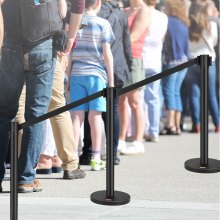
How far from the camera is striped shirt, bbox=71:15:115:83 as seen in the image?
8984 mm

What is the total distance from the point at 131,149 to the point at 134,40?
1.16 m

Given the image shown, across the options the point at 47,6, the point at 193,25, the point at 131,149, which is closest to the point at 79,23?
the point at 47,6

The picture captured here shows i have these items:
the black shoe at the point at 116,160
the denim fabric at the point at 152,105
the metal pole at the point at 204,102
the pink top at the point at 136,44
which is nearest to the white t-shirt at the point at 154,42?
the denim fabric at the point at 152,105

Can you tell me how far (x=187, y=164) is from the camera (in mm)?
6562

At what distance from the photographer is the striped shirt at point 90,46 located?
898 cm

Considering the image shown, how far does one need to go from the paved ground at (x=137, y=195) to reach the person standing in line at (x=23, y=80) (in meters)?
0.31

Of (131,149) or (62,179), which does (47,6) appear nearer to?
(62,179)

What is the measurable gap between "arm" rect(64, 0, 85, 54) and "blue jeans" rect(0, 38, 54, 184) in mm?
445

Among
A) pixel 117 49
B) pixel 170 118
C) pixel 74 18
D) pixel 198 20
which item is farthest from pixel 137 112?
pixel 74 18

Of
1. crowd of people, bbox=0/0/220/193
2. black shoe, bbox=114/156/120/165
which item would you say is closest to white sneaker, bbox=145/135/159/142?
crowd of people, bbox=0/0/220/193

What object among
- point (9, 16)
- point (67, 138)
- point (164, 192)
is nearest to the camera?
point (9, 16)

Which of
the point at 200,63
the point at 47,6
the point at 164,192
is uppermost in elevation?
the point at 47,6

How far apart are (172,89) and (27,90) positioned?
233 inches

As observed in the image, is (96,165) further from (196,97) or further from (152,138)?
(196,97)
